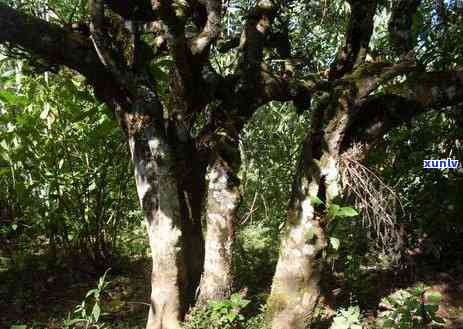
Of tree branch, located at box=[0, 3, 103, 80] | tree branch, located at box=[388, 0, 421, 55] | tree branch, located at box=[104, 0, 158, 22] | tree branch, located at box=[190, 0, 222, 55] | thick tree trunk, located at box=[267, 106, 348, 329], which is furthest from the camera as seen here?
tree branch, located at box=[388, 0, 421, 55]

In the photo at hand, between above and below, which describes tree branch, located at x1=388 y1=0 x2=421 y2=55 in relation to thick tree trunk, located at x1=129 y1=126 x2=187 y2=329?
above

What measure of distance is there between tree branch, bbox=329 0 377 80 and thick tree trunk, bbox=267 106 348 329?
2.57 feet

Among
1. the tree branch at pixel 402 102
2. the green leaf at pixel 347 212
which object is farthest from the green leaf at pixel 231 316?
the tree branch at pixel 402 102

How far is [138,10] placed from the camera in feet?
10.4

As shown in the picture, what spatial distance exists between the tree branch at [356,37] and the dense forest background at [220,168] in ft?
0.05

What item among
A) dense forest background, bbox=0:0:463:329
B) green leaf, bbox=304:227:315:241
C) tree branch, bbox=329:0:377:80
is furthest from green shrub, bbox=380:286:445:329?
tree branch, bbox=329:0:377:80

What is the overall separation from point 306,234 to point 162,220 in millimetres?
1075

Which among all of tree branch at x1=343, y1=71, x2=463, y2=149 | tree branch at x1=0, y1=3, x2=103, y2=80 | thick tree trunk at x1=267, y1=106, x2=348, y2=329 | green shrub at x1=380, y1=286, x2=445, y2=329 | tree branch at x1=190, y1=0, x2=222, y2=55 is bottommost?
green shrub at x1=380, y1=286, x2=445, y2=329

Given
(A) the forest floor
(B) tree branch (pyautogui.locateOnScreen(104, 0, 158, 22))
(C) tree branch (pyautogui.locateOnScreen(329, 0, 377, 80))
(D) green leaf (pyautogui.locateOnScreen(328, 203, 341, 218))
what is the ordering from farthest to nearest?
1. (A) the forest floor
2. (C) tree branch (pyautogui.locateOnScreen(329, 0, 377, 80))
3. (B) tree branch (pyautogui.locateOnScreen(104, 0, 158, 22))
4. (D) green leaf (pyautogui.locateOnScreen(328, 203, 341, 218))

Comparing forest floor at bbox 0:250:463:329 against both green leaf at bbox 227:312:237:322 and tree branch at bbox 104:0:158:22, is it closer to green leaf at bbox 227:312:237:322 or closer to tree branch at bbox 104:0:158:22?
green leaf at bbox 227:312:237:322

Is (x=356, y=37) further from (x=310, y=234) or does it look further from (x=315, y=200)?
(x=310, y=234)

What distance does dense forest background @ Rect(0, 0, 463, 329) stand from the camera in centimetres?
320

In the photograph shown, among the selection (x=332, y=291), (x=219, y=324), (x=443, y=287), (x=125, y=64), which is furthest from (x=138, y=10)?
(x=443, y=287)

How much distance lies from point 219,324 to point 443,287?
7.87 ft
